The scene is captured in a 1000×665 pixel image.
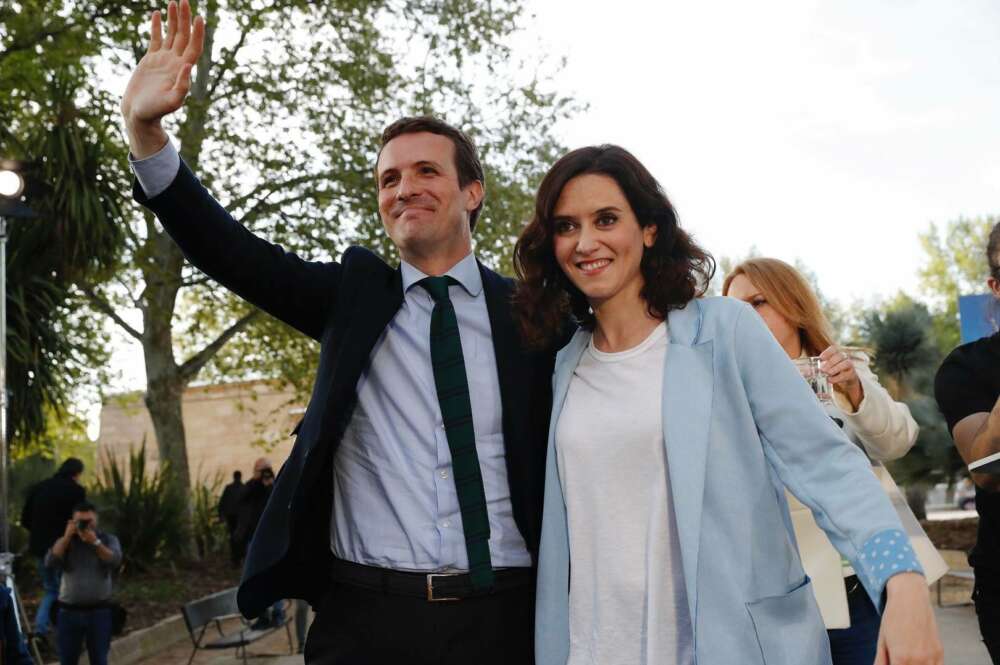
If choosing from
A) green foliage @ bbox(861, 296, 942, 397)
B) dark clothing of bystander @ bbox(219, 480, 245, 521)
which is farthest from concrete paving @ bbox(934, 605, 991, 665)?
dark clothing of bystander @ bbox(219, 480, 245, 521)

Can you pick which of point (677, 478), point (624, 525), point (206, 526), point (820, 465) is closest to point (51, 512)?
point (624, 525)

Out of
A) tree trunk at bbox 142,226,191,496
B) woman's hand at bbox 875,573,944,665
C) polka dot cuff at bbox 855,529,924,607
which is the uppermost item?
tree trunk at bbox 142,226,191,496

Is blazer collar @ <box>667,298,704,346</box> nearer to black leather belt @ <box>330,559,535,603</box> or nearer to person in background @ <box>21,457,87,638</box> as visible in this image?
black leather belt @ <box>330,559,535,603</box>

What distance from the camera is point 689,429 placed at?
2684 millimetres

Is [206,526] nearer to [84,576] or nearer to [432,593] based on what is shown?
[84,576]

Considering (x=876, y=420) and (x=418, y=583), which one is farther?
(x=876, y=420)

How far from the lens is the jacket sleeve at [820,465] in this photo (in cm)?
240

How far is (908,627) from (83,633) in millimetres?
8864

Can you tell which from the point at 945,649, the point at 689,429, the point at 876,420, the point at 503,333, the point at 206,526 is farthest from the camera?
the point at 206,526

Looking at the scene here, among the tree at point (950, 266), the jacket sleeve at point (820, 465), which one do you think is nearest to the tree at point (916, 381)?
the jacket sleeve at point (820, 465)

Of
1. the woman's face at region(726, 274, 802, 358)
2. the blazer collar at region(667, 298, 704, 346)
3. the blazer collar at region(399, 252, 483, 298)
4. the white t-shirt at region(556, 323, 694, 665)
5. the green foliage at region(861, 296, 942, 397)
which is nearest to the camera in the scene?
the white t-shirt at region(556, 323, 694, 665)

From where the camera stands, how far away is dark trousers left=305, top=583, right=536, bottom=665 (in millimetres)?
3055

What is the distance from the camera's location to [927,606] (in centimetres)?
233

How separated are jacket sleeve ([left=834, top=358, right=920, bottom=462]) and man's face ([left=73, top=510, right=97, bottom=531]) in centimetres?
769
